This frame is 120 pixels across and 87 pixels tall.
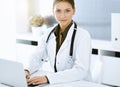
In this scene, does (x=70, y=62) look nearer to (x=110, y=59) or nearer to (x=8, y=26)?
(x=110, y=59)

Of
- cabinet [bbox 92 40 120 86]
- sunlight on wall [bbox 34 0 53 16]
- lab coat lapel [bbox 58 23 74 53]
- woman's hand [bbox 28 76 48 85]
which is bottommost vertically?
cabinet [bbox 92 40 120 86]

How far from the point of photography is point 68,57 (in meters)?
1.76

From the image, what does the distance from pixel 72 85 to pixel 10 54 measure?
2777 mm

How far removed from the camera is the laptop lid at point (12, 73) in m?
1.39

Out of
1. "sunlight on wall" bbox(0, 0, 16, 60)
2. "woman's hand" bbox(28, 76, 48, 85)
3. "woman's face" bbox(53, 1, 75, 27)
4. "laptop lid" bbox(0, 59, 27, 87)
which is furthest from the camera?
"sunlight on wall" bbox(0, 0, 16, 60)

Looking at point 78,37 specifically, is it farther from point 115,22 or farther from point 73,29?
point 115,22

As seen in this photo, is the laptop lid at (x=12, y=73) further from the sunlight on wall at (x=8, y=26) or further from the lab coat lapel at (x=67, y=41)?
the sunlight on wall at (x=8, y=26)

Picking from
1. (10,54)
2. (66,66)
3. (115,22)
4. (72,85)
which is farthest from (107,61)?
(10,54)

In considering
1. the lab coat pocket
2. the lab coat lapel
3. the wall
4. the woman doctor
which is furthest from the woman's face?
the wall

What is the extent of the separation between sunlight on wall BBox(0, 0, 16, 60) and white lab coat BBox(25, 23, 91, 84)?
7.37ft

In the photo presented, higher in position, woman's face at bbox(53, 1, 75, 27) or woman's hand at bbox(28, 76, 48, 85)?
woman's face at bbox(53, 1, 75, 27)

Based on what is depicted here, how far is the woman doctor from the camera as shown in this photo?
5.23 ft

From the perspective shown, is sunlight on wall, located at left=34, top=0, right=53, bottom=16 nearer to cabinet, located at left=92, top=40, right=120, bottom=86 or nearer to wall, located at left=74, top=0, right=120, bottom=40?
wall, located at left=74, top=0, right=120, bottom=40

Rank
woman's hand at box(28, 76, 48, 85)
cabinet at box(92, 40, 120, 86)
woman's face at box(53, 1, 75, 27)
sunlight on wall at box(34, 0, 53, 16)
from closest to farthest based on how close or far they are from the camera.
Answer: woman's hand at box(28, 76, 48, 85) → woman's face at box(53, 1, 75, 27) → cabinet at box(92, 40, 120, 86) → sunlight on wall at box(34, 0, 53, 16)
